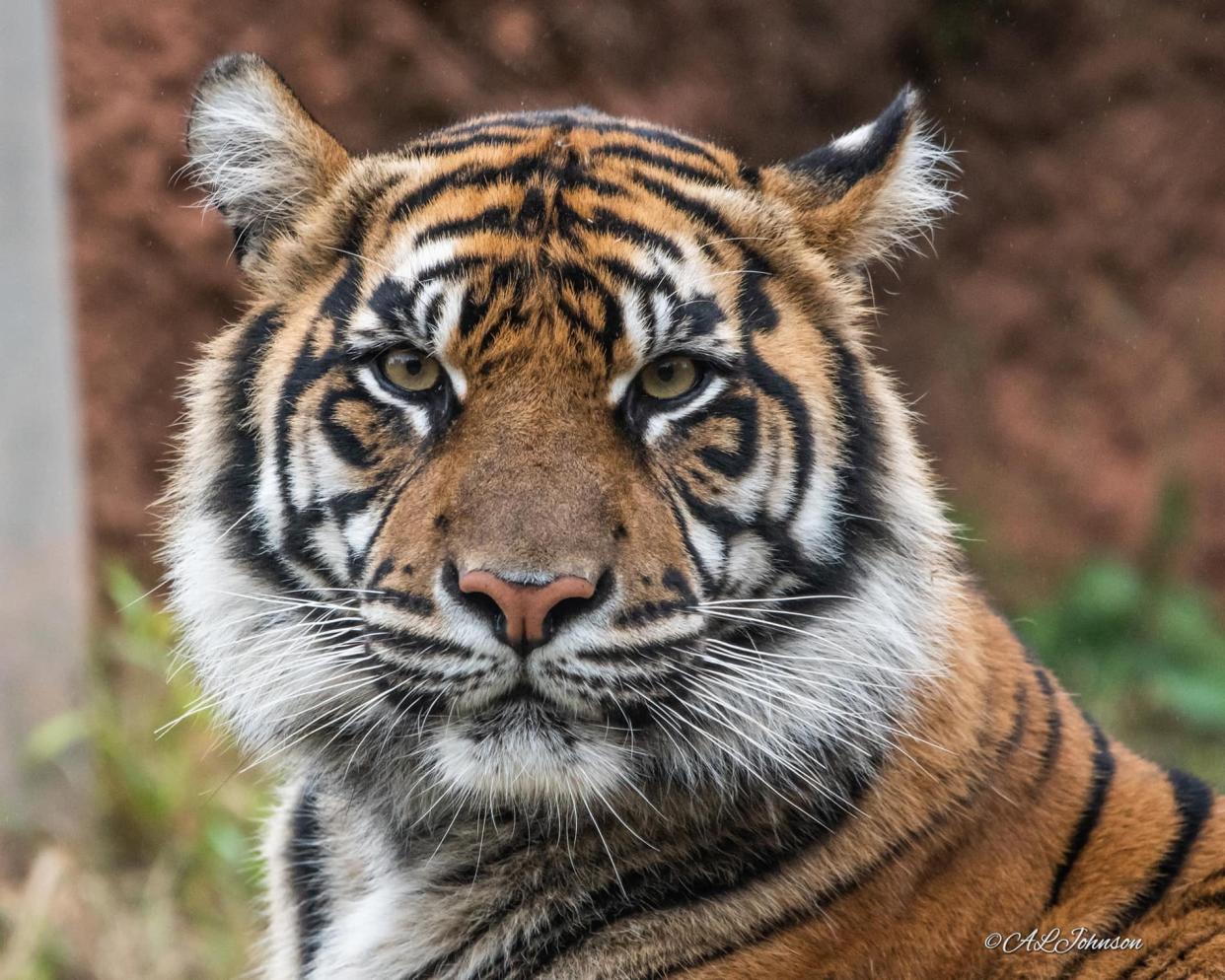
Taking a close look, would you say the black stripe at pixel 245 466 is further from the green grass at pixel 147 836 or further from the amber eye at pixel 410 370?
the green grass at pixel 147 836

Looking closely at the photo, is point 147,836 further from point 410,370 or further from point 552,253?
point 552,253

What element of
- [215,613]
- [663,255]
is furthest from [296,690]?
[663,255]

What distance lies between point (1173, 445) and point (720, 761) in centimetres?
518

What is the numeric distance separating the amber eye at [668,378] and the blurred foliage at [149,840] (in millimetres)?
2261

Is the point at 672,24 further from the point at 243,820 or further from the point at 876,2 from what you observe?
the point at 243,820

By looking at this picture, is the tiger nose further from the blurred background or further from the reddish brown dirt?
the reddish brown dirt

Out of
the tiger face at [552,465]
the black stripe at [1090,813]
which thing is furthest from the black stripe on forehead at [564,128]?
the black stripe at [1090,813]

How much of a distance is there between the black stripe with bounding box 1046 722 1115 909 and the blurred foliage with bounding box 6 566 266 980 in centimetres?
Result: 239

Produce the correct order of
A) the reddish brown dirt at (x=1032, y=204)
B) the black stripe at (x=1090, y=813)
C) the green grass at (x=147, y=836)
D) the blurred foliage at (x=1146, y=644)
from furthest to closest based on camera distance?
the reddish brown dirt at (x=1032, y=204) < the blurred foliage at (x=1146, y=644) < the green grass at (x=147, y=836) < the black stripe at (x=1090, y=813)

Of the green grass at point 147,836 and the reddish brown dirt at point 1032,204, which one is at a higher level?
the reddish brown dirt at point 1032,204

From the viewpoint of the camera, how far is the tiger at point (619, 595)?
246cm

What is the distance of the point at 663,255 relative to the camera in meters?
2.67

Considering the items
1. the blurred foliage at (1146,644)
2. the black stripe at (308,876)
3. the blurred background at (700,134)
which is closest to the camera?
the black stripe at (308,876)

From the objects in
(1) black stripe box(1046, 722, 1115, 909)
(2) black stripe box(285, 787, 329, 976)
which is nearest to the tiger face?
(2) black stripe box(285, 787, 329, 976)
